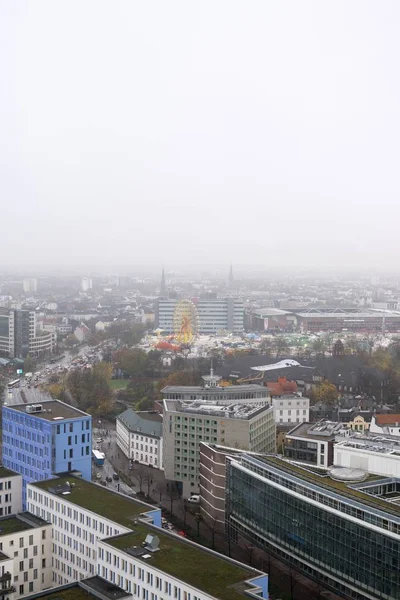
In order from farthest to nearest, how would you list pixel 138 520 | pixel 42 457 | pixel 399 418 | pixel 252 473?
pixel 399 418 < pixel 42 457 < pixel 252 473 < pixel 138 520

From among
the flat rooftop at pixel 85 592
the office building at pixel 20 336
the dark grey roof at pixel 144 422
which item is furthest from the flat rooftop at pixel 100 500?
the office building at pixel 20 336

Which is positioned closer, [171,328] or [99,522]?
[99,522]

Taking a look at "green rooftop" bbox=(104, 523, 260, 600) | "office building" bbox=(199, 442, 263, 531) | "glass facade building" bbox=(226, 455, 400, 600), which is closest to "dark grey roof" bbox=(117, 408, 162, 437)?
"office building" bbox=(199, 442, 263, 531)

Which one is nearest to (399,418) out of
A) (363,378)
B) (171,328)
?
(363,378)

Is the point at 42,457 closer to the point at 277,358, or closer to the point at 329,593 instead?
the point at 329,593

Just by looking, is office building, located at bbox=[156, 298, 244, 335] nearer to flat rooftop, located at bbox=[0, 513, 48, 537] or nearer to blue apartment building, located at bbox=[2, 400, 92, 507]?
blue apartment building, located at bbox=[2, 400, 92, 507]

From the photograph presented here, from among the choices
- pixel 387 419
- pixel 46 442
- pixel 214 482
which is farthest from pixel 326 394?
pixel 46 442

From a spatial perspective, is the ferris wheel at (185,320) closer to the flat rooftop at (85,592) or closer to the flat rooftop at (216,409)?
the flat rooftop at (216,409)

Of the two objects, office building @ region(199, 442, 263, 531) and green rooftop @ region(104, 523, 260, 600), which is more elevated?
green rooftop @ region(104, 523, 260, 600)
